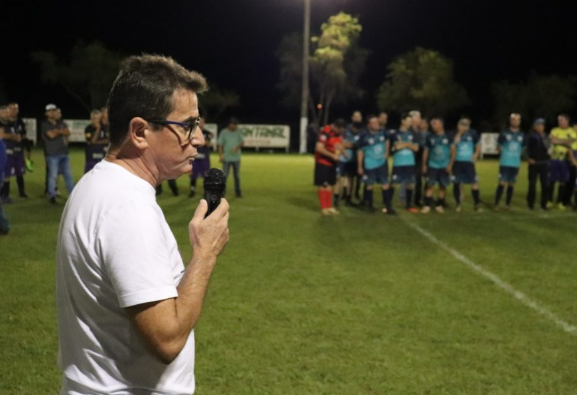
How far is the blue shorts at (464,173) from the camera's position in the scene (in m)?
13.1

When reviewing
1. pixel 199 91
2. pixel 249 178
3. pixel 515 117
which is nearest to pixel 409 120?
pixel 515 117

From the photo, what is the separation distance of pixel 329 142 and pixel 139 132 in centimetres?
1102

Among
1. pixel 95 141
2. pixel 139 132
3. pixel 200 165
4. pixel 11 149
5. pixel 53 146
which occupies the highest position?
pixel 139 132

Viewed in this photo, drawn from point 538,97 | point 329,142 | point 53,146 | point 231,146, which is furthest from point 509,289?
point 538,97

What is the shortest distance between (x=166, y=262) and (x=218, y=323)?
402cm

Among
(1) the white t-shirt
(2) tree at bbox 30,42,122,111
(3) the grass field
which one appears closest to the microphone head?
(1) the white t-shirt

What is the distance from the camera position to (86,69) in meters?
51.3

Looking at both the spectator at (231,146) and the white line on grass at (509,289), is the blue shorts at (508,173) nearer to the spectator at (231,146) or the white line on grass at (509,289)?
the white line on grass at (509,289)

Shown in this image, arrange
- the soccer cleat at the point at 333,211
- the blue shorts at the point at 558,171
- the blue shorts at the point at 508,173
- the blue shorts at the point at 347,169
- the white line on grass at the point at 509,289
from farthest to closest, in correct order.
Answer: the blue shorts at the point at 347,169 → the blue shorts at the point at 558,171 → the blue shorts at the point at 508,173 → the soccer cleat at the point at 333,211 → the white line on grass at the point at 509,289

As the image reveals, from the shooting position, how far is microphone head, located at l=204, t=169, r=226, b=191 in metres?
2.20

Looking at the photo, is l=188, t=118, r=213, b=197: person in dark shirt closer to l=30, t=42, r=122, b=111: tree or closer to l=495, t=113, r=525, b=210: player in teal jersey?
l=495, t=113, r=525, b=210: player in teal jersey

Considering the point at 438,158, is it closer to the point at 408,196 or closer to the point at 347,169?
the point at 408,196

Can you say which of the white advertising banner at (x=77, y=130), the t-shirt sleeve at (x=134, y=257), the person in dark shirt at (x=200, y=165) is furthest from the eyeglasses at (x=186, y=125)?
the white advertising banner at (x=77, y=130)

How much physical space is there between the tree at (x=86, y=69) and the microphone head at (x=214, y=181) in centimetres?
5064
